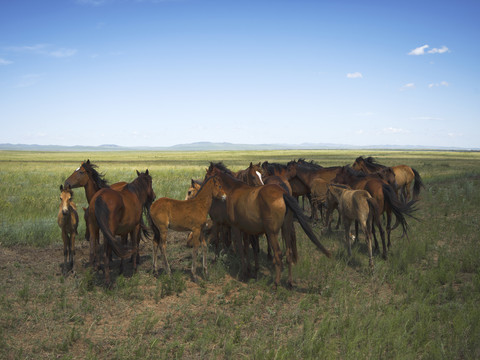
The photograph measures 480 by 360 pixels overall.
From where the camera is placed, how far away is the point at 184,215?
23.9 ft

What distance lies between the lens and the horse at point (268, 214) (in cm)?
682

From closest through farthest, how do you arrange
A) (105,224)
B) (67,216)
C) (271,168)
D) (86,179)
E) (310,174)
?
(105,224) → (67,216) → (86,179) → (310,174) → (271,168)

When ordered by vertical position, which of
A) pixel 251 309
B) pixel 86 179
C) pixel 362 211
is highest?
pixel 86 179

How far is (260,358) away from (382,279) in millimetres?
3720

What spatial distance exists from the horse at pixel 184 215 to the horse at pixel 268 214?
41 centimetres

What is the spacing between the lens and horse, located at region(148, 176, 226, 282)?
7.16 metres

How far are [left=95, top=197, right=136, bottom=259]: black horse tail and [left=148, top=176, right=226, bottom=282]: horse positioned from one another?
34.1 inches

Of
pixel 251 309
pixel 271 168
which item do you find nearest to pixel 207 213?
pixel 251 309

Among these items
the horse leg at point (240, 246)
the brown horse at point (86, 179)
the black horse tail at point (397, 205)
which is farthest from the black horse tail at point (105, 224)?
the black horse tail at point (397, 205)

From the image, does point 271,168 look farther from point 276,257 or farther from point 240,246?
point 276,257

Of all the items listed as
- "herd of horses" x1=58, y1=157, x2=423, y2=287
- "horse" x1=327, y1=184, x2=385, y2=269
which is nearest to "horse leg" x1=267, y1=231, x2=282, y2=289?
"herd of horses" x1=58, y1=157, x2=423, y2=287

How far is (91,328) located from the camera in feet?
17.0

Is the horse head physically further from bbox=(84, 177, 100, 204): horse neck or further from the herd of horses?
bbox=(84, 177, 100, 204): horse neck

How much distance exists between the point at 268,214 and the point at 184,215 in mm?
1777
